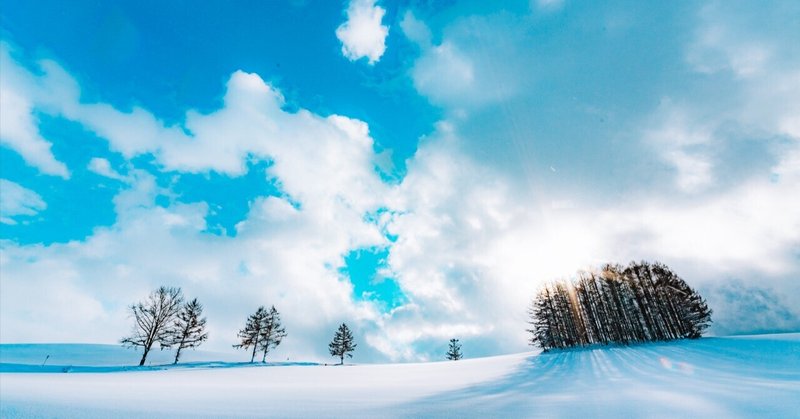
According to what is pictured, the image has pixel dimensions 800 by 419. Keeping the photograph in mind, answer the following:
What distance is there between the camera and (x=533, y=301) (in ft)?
141

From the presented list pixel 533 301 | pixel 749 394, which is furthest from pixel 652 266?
pixel 749 394

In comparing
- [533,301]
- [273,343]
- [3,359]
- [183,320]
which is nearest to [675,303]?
[533,301]

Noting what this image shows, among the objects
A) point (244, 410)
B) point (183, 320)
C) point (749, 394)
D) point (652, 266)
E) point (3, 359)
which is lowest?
point (749, 394)

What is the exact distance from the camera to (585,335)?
40.0m

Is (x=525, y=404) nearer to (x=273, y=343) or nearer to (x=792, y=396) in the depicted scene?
(x=792, y=396)

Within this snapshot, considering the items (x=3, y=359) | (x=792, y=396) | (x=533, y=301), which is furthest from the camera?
(x=533, y=301)

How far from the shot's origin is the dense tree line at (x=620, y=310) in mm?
35906

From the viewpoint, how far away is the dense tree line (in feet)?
118

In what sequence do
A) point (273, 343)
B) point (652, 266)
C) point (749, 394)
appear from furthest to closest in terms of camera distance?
point (273, 343) → point (652, 266) → point (749, 394)

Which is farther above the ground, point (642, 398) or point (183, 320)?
point (183, 320)

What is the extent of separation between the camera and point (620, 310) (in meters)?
37.7

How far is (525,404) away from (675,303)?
144 ft

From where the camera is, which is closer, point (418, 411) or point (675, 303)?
point (418, 411)

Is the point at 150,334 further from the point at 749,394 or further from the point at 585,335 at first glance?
the point at 585,335
